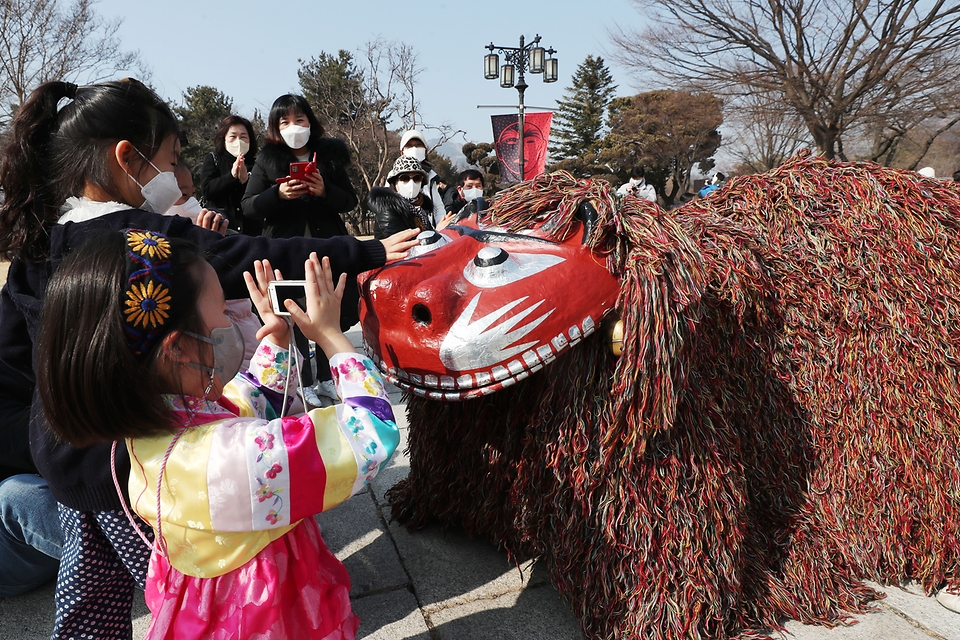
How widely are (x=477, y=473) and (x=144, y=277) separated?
1198 millimetres

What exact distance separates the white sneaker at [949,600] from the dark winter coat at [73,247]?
6.60 feet

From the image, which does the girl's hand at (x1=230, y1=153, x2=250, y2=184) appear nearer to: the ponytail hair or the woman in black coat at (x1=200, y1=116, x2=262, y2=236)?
Answer: the woman in black coat at (x1=200, y1=116, x2=262, y2=236)

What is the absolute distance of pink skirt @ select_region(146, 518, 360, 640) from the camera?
1.20 metres

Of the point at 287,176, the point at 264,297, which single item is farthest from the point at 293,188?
the point at 264,297

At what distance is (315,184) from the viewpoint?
321cm

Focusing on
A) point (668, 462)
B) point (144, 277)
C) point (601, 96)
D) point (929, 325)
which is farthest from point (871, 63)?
point (601, 96)

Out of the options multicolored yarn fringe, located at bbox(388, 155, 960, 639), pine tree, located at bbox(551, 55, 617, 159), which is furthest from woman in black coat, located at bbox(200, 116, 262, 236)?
pine tree, located at bbox(551, 55, 617, 159)

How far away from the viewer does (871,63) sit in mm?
11281

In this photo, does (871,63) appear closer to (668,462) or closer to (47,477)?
(668,462)

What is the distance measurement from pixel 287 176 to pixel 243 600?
2656 mm

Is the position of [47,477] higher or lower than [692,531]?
higher

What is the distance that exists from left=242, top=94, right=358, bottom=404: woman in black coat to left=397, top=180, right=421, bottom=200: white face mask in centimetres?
139

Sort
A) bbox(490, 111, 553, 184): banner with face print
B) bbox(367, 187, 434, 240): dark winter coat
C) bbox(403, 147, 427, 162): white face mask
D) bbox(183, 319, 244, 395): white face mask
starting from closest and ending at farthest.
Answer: bbox(183, 319, 244, 395): white face mask
bbox(367, 187, 434, 240): dark winter coat
bbox(403, 147, 427, 162): white face mask
bbox(490, 111, 553, 184): banner with face print

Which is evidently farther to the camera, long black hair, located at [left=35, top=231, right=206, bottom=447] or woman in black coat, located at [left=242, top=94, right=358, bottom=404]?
woman in black coat, located at [left=242, top=94, right=358, bottom=404]
